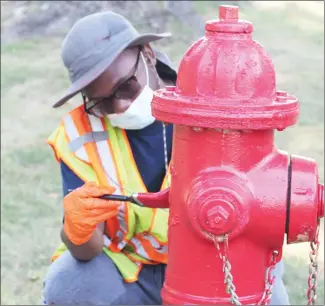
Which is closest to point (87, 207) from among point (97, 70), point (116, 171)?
point (116, 171)

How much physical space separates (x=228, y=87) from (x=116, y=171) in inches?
48.5

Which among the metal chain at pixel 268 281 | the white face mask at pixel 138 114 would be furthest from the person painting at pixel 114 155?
the metal chain at pixel 268 281

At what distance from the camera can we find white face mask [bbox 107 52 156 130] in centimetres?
274

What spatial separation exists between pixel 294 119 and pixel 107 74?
122 centimetres

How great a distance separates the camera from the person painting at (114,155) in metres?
2.76

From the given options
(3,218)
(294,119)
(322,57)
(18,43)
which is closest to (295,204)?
(294,119)

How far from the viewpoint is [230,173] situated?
164 cm

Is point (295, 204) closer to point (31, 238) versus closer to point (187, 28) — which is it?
point (31, 238)

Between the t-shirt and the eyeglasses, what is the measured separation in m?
0.14

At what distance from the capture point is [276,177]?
66.0 inches

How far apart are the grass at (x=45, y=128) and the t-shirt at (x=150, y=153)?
5.36 ft

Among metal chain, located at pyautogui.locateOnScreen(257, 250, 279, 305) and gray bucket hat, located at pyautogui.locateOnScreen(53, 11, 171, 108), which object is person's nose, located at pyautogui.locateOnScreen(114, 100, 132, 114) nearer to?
gray bucket hat, located at pyautogui.locateOnScreen(53, 11, 171, 108)

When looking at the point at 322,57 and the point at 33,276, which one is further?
the point at 322,57

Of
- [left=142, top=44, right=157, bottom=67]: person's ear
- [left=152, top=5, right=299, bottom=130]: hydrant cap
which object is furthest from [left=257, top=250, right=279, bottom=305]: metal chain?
[left=142, top=44, right=157, bottom=67]: person's ear
